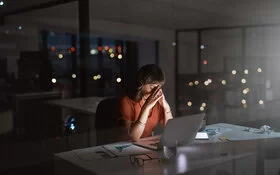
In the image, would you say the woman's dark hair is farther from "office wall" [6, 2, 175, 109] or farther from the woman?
"office wall" [6, 2, 175, 109]

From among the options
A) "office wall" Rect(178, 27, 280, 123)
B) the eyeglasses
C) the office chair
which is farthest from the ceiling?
the eyeglasses

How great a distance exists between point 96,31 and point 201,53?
195cm

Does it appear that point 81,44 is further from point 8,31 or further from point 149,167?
point 149,167

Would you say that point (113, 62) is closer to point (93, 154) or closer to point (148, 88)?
point (148, 88)

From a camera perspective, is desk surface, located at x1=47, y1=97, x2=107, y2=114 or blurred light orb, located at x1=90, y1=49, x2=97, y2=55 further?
blurred light orb, located at x1=90, y1=49, x2=97, y2=55

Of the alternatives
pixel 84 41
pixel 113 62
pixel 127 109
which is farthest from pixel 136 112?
pixel 84 41

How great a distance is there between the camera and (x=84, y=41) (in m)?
4.30

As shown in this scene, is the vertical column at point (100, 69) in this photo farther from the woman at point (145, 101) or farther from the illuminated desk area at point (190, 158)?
the illuminated desk area at point (190, 158)

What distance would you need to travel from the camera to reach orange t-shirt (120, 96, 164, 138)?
228 cm

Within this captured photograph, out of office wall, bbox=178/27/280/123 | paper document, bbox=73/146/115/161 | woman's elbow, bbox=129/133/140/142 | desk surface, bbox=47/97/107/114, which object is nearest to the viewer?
paper document, bbox=73/146/115/161

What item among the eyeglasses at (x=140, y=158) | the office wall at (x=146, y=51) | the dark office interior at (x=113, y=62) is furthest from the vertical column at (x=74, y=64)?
the eyeglasses at (x=140, y=158)

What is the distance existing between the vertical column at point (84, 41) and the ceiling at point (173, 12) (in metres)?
0.10

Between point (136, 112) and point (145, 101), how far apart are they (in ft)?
0.36

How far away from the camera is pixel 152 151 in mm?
1860
